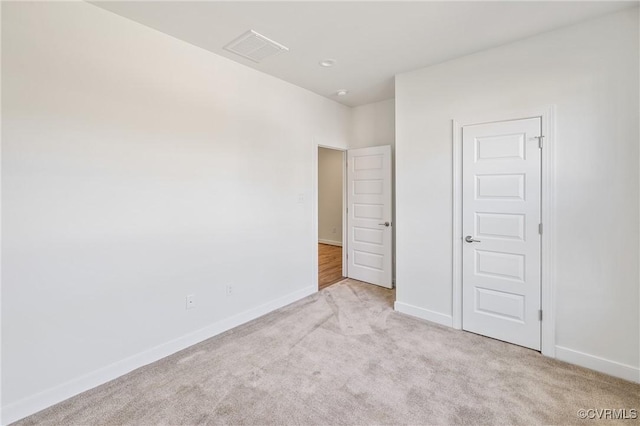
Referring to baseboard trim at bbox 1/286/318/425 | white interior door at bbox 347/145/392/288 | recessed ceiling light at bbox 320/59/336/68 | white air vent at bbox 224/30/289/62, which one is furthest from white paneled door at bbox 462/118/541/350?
baseboard trim at bbox 1/286/318/425

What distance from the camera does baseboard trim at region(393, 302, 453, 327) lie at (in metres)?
3.04

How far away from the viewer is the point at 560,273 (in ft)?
7.95

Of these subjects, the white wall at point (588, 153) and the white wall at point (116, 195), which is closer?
the white wall at point (116, 195)

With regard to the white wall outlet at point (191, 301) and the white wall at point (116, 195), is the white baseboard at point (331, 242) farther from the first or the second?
the white wall outlet at point (191, 301)

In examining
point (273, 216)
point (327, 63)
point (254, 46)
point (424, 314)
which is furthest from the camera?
point (273, 216)

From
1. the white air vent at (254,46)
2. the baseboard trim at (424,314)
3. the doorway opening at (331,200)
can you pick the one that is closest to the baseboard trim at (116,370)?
the baseboard trim at (424,314)

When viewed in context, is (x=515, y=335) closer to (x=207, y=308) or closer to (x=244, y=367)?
(x=244, y=367)

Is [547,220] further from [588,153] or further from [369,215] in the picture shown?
[369,215]

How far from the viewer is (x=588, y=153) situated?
227cm

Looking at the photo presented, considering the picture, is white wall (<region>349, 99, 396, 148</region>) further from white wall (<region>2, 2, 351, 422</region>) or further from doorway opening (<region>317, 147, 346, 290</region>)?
doorway opening (<region>317, 147, 346, 290</region>)

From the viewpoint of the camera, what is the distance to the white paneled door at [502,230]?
8.30ft

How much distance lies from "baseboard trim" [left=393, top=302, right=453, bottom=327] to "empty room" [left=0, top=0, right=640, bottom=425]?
0.02m

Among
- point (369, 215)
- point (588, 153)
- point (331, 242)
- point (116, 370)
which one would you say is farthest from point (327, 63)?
point (331, 242)

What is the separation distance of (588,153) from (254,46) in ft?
9.67
